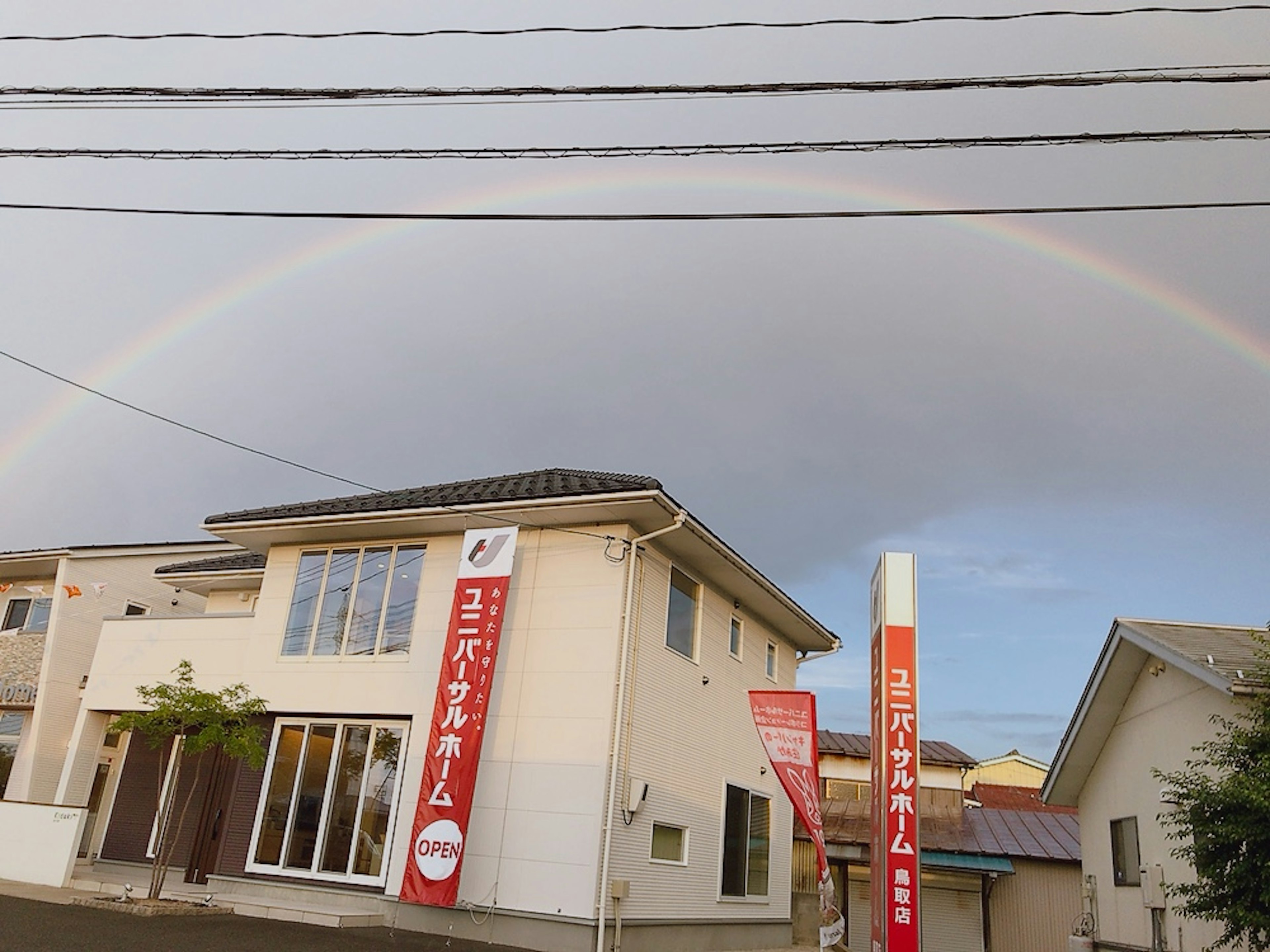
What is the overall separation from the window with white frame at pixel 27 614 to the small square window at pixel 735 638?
15.4m

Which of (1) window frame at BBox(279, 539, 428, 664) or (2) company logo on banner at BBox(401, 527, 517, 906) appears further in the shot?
(1) window frame at BBox(279, 539, 428, 664)

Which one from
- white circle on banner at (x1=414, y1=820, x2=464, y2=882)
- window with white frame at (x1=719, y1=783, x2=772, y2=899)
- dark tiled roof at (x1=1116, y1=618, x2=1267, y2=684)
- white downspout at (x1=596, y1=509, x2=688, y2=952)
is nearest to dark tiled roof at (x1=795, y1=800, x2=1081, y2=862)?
window with white frame at (x1=719, y1=783, x2=772, y2=899)

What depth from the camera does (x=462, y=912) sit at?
11898 millimetres

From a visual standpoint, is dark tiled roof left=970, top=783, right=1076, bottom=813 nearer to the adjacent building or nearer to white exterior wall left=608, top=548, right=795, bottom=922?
the adjacent building

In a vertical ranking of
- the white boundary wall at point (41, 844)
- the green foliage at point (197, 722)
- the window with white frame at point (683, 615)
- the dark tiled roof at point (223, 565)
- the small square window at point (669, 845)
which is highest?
the dark tiled roof at point (223, 565)

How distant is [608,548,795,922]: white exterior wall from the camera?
493 inches

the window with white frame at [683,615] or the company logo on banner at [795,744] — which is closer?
the company logo on banner at [795,744]

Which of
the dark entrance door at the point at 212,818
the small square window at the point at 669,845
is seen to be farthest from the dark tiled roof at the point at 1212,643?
the dark entrance door at the point at 212,818

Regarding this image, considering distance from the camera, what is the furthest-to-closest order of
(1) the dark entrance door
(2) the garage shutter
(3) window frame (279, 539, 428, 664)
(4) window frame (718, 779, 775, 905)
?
(2) the garage shutter → (4) window frame (718, 779, 775, 905) → (1) the dark entrance door → (3) window frame (279, 539, 428, 664)

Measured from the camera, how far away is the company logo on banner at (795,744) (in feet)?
33.2

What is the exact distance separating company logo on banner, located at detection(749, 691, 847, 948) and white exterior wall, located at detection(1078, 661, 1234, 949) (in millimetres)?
4743

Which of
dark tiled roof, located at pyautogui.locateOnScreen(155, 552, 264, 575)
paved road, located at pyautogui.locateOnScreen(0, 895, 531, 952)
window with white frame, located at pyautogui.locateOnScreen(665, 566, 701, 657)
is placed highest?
dark tiled roof, located at pyautogui.locateOnScreen(155, 552, 264, 575)

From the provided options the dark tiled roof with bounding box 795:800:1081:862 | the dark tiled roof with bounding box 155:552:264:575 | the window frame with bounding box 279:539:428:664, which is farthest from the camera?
the dark tiled roof with bounding box 795:800:1081:862

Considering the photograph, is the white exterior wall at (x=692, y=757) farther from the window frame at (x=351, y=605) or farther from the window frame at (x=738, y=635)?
the window frame at (x=351, y=605)
